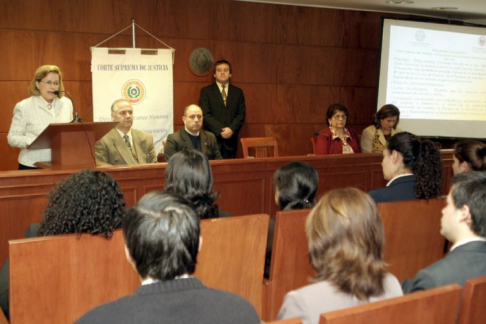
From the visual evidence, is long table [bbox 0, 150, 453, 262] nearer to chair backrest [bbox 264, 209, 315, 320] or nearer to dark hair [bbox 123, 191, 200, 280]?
chair backrest [bbox 264, 209, 315, 320]

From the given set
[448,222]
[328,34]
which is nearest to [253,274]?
[448,222]

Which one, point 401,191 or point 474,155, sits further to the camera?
point 474,155

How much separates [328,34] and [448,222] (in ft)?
19.0

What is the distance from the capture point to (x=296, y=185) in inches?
104

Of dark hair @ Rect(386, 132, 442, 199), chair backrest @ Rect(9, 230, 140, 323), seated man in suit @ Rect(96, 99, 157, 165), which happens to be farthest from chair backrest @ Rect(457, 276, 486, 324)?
seated man in suit @ Rect(96, 99, 157, 165)

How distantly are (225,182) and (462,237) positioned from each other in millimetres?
2471

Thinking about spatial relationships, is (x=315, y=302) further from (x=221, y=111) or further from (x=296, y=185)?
(x=221, y=111)

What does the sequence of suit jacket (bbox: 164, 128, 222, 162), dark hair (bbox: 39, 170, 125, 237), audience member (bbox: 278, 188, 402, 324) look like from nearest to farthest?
1. audience member (bbox: 278, 188, 402, 324)
2. dark hair (bbox: 39, 170, 125, 237)
3. suit jacket (bbox: 164, 128, 222, 162)

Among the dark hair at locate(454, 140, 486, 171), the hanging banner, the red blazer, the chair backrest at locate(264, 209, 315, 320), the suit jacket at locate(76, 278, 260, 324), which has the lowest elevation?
the chair backrest at locate(264, 209, 315, 320)

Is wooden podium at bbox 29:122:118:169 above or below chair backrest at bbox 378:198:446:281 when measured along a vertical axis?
above

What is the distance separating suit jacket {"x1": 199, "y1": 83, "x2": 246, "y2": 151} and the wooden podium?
253 cm

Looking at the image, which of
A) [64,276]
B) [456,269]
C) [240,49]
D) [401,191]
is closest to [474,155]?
[401,191]

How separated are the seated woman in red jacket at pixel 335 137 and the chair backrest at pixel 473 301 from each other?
378 cm

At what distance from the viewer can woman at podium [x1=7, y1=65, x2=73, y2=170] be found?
416 centimetres
